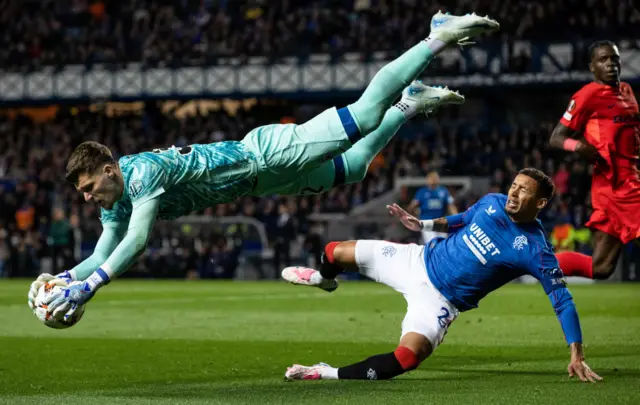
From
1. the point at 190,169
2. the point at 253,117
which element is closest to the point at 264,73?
the point at 253,117

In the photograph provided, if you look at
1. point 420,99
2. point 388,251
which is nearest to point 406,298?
point 388,251

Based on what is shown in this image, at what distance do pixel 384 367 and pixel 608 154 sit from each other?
373cm

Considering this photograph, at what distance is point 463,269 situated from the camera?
27.9 ft

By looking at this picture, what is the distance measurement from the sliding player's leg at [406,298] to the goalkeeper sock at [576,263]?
224 cm

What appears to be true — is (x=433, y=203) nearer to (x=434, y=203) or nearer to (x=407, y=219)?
(x=434, y=203)

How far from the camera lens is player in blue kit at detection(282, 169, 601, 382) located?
8227 millimetres

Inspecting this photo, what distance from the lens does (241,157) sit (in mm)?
8469

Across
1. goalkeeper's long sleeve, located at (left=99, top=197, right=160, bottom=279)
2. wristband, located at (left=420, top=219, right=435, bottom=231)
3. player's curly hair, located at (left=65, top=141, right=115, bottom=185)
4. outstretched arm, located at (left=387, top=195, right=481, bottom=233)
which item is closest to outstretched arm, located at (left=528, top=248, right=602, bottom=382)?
outstretched arm, located at (left=387, top=195, right=481, bottom=233)

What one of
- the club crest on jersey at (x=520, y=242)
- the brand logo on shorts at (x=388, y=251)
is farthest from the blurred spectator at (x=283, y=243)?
the club crest on jersey at (x=520, y=242)

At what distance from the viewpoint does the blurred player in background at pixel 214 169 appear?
306 inches

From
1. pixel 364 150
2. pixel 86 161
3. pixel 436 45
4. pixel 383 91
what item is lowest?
pixel 364 150

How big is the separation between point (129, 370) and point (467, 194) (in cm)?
1964

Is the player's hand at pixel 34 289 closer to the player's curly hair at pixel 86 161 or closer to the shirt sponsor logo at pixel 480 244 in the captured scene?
the player's curly hair at pixel 86 161

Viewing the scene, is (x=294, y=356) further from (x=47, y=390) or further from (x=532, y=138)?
(x=532, y=138)
